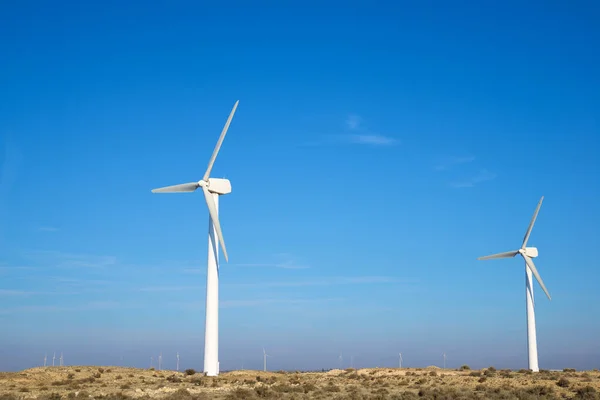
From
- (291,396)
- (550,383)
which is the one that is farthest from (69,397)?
(550,383)

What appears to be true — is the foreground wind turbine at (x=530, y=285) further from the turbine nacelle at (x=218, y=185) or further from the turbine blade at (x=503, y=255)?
the turbine nacelle at (x=218, y=185)

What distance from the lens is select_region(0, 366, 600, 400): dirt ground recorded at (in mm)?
55438

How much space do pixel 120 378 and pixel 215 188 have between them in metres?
21.8

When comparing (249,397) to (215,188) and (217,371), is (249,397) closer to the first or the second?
(217,371)

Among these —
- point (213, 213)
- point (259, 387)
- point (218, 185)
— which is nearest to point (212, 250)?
point (213, 213)

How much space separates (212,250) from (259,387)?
18.2 m

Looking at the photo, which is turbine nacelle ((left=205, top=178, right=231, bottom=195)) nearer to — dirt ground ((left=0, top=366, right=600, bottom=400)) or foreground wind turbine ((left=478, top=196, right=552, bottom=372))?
dirt ground ((left=0, top=366, right=600, bottom=400))

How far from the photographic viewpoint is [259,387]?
197 ft

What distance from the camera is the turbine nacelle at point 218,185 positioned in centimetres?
7612

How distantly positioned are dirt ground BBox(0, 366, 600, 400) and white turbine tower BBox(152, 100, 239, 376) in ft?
8.68

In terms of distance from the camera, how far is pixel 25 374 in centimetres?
7412

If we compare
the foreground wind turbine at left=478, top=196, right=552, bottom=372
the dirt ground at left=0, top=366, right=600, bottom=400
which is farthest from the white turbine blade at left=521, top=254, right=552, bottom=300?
the dirt ground at left=0, top=366, right=600, bottom=400

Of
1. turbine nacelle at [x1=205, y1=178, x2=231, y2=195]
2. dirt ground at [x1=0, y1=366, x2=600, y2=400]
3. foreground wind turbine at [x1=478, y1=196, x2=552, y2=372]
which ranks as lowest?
dirt ground at [x1=0, y1=366, x2=600, y2=400]

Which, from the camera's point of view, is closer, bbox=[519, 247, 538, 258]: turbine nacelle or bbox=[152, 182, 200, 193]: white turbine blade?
bbox=[152, 182, 200, 193]: white turbine blade
